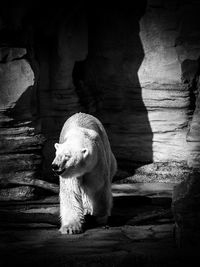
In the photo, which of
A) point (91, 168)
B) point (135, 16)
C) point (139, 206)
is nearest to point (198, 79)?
point (135, 16)

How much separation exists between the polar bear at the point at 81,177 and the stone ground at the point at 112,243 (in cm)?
17

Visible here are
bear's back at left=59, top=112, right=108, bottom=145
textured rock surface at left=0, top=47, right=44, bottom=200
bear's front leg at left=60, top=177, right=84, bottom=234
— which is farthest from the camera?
textured rock surface at left=0, top=47, right=44, bottom=200

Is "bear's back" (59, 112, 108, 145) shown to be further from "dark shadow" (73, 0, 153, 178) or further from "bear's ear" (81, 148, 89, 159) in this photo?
"dark shadow" (73, 0, 153, 178)

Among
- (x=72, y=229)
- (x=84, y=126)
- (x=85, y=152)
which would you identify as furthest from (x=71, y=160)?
(x=84, y=126)

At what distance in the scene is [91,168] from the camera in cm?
717

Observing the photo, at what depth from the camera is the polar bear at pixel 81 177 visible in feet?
22.7

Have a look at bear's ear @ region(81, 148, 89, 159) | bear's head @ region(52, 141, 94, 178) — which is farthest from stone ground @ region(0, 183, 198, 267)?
bear's ear @ region(81, 148, 89, 159)

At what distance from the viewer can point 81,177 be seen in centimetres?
722

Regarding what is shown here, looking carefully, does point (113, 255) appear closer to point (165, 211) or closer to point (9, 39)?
point (165, 211)

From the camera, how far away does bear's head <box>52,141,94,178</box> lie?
6816 millimetres

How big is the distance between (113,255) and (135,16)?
15.9 feet

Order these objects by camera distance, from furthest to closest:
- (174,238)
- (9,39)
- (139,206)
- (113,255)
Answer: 1. (9,39)
2. (139,206)
3. (174,238)
4. (113,255)

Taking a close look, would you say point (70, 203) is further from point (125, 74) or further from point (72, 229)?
point (125, 74)

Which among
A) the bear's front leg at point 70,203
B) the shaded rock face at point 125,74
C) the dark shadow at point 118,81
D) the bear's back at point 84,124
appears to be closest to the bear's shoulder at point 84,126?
the bear's back at point 84,124
